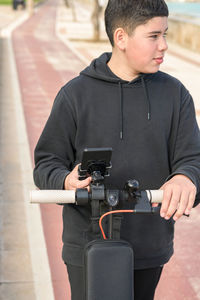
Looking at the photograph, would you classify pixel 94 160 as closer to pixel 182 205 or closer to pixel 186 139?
pixel 182 205

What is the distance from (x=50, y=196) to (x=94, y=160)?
19 cm

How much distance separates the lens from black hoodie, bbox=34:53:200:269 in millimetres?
2316

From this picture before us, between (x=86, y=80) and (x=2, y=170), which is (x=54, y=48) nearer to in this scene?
(x=2, y=170)

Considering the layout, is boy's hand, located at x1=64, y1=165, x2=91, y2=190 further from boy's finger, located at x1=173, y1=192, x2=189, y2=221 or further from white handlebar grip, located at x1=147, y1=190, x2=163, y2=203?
boy's finger, located at x1=173, y1=192, x2=189, y2=221

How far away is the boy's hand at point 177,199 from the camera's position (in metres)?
1.88

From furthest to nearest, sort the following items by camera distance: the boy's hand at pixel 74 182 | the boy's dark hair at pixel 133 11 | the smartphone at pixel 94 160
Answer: the boy's dark hair at pixel 133 11, the boy's hand at pixel 74 182, the smartphone at pixel 94 160

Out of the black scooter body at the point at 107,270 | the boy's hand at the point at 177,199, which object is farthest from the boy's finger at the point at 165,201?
the black scooter body at the point at 107,270

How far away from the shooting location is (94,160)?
1.79 meters

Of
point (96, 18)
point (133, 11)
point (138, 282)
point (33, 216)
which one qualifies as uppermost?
point (133, 11)

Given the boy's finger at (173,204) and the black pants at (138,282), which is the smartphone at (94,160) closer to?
the boy's finger at (173,204)

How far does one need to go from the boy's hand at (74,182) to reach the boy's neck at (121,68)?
56cm

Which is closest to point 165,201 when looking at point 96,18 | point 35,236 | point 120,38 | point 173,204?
point 173,204

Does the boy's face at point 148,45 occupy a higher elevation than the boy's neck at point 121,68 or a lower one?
higher

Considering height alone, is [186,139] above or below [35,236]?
above
